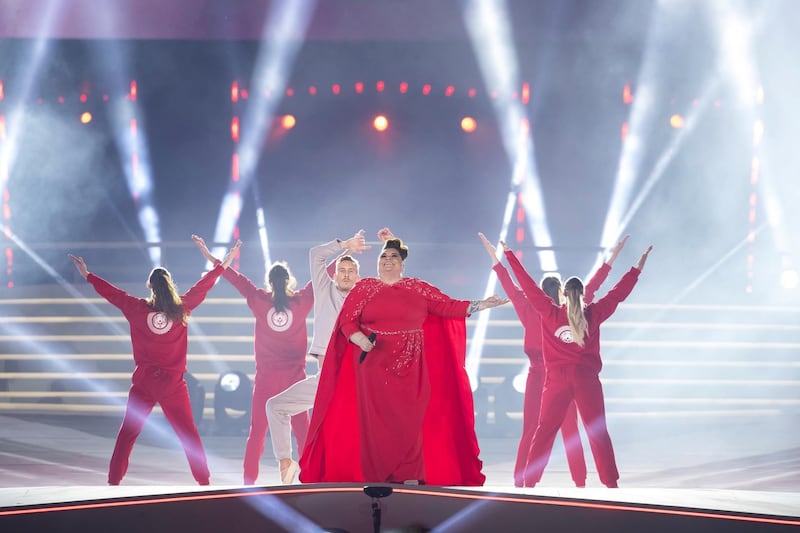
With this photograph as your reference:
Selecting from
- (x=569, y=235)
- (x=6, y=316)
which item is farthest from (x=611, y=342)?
(x=6, y=316)

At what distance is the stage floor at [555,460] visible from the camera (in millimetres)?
4484

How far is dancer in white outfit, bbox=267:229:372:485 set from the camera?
5.29 metres

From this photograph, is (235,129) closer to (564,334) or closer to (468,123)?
(468,123)

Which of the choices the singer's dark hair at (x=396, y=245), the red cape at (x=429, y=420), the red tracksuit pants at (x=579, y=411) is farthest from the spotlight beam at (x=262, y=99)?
the red cape at (x=429, y=420)

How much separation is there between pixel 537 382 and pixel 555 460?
5.31ft

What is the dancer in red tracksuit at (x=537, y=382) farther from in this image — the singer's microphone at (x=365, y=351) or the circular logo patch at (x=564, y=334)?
the singer's microphone at (x=365, y=351)

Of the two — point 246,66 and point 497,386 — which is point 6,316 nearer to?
point 246,66

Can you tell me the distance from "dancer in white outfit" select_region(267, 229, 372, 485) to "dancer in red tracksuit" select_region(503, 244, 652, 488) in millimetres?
944

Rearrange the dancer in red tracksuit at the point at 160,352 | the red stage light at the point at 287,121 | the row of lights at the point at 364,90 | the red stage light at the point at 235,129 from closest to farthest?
the dancer in red tracksuit at the point at 160,352
the row of lights at the point at 364,90
the red stage light at the point at 235,129
the red stage light at the point at 287,121

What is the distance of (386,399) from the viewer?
4.42 metres

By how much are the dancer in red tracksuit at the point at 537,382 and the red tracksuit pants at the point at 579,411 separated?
0.85 ft

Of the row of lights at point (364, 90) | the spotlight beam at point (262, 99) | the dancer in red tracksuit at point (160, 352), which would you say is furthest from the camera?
the row of lights at point (364, 90)

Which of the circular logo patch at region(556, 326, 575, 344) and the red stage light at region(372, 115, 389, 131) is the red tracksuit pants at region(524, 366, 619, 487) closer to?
the circular logo patch at region(556, 326, 575, 344)

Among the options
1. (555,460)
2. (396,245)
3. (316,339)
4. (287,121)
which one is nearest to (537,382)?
(316,339)
